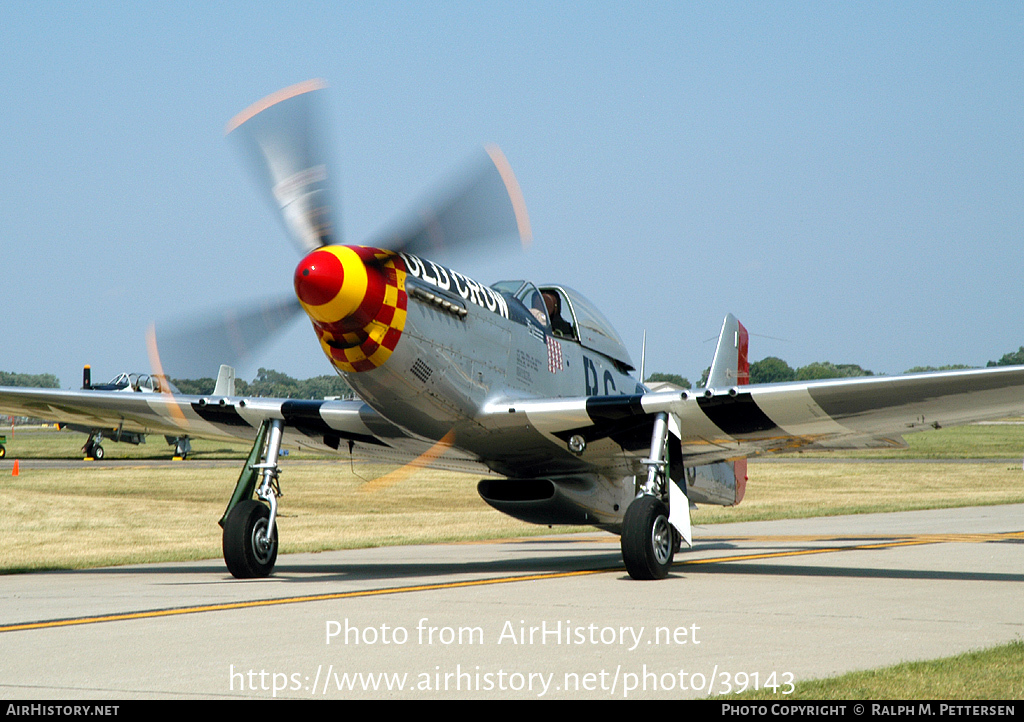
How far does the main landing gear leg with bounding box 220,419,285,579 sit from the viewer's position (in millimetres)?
10336

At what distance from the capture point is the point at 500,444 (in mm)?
11250

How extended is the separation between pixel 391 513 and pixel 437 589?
1541 centimetres

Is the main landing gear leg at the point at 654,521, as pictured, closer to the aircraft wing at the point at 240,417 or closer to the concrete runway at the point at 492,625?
the concrete runway at the point at 492,625

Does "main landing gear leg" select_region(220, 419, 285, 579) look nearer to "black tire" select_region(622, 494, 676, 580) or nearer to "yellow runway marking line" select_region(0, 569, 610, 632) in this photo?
"yellow runway marking line" select_region(0, 569, 610, 632)

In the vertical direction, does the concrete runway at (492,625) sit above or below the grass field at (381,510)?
above

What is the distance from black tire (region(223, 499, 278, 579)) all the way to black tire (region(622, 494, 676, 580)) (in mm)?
3666

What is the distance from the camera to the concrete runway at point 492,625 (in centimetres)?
507

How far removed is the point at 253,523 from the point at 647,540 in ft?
13.0

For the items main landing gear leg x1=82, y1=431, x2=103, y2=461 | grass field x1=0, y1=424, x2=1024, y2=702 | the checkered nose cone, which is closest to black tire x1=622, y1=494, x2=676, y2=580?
the checkered nose cone

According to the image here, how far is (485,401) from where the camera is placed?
10.5 metres

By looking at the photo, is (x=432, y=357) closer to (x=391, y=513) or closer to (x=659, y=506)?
(x=659, y=506)

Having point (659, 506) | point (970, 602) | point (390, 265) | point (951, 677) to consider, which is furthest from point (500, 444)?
point (951, 677)

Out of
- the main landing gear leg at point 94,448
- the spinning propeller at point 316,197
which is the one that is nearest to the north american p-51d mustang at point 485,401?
the spinning propeller at point 316,197

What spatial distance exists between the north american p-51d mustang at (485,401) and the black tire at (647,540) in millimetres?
16
